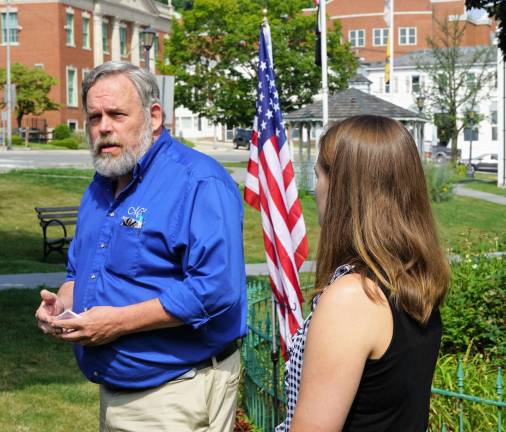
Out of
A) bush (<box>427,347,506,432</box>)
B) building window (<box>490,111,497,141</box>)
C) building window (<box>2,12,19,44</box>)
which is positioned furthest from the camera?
building window (<box>490,111,497,141</box>)

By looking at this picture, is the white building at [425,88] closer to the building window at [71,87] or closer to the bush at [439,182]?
the building window at [71,87]

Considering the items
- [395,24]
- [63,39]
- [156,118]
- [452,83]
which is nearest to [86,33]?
[63,39]

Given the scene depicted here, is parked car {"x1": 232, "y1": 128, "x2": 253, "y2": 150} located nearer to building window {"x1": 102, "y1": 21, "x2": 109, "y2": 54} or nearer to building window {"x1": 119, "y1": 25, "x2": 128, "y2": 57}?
building window {"x1": 119, "y1": 25, "x2": 128, "y2": 57}

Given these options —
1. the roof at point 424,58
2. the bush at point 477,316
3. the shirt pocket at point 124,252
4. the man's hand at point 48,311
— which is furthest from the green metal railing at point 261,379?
the roof at point 424,58

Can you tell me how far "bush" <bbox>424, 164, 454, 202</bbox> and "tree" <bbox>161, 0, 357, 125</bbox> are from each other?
53.4ft

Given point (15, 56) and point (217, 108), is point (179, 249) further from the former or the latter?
point (15, 56)

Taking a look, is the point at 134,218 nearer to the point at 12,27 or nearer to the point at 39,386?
the point at 39,386

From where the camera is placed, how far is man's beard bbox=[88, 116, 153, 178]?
370 centimetres

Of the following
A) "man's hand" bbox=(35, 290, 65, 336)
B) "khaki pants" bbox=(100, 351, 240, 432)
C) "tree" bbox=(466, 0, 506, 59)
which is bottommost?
"khaki pants" bbox=(100, 351, 240, 432)

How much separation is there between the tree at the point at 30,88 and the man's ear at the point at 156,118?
5306 cm

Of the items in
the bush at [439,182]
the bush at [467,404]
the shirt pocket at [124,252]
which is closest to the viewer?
the shirt pocket at [124,252]

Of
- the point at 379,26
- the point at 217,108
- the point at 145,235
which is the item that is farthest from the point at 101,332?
the point at 379,26

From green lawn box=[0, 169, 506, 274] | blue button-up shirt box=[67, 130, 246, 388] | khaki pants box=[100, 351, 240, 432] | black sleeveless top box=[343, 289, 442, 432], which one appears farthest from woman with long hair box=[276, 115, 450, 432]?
green lawn box=[0, 169, 506, 274]

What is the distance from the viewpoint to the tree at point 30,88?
55406 mm
